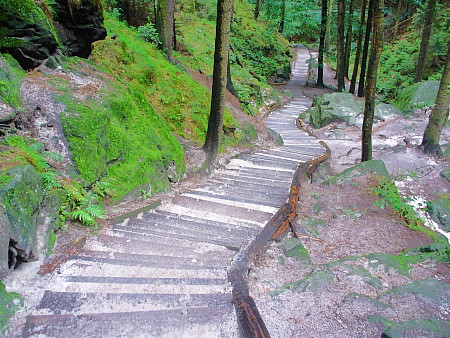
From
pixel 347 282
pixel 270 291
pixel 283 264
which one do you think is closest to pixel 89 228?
pixel 270 291

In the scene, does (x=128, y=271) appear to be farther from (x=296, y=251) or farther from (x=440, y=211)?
(x=440, y=211)

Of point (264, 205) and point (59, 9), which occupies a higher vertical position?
point (59, 9)

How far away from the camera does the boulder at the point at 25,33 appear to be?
499 cm

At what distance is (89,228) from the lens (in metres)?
3.97

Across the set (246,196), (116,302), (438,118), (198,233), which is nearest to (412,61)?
(438,118)

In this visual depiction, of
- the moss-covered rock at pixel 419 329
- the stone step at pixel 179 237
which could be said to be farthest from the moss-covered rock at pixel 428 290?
the stone step at pixel 179 237

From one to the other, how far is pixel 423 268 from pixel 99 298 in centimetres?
420

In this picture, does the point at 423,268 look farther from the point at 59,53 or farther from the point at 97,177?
the point at 59,53

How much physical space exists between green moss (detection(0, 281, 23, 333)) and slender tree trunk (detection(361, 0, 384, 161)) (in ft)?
28.2

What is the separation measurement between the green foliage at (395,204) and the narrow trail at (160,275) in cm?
257

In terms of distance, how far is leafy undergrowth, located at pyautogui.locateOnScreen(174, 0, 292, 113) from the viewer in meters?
17.4

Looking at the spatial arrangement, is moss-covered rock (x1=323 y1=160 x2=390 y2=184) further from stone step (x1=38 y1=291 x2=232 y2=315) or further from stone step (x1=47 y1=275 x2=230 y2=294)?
stone step (x1=38 y1=291 x2=232 y2=315)

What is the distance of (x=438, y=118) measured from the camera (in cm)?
1009

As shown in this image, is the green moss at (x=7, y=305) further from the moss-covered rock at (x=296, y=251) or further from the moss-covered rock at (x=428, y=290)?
the moss-covered rock at (x=428, y=290)
